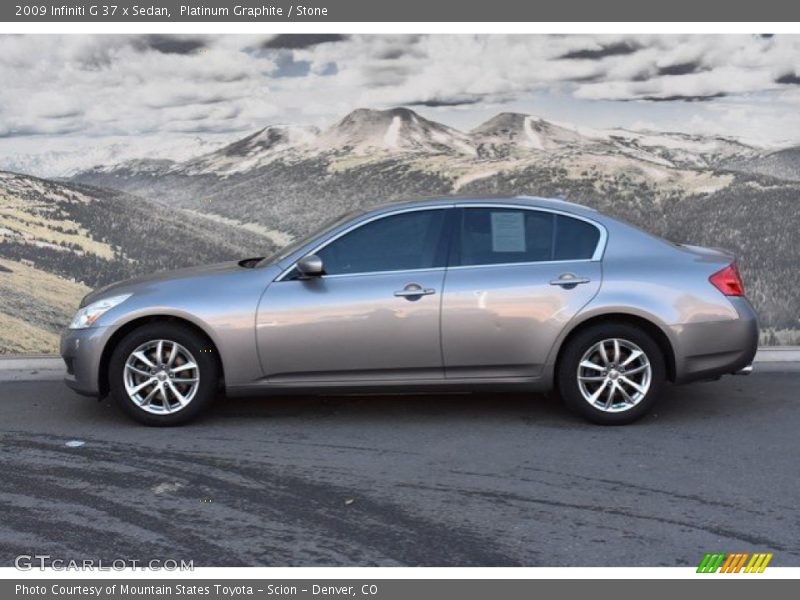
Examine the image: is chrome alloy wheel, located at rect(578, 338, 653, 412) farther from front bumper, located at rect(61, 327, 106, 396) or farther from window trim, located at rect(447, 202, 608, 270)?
front bumper, located at rect(61, 327, 106, 396)

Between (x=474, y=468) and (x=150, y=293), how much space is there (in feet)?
8.06

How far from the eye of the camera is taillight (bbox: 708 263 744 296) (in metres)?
7.18

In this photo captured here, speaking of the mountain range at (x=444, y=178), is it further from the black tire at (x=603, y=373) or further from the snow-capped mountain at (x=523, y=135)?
the black tire at (x=603, y=373)

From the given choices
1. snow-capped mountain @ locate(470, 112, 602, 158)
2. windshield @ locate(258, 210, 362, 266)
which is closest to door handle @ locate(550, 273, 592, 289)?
windshield @ locate(258, 210, 362, 266)

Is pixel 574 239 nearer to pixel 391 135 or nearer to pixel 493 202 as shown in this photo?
pixel 493 202

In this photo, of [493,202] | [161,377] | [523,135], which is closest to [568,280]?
[493,202]

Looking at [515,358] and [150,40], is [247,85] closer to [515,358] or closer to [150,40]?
[150,40]

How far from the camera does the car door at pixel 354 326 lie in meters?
7.07

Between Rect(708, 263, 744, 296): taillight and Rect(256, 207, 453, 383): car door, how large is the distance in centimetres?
176

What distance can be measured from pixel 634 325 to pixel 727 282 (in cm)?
67

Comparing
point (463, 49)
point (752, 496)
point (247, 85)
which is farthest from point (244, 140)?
point (752, 496)

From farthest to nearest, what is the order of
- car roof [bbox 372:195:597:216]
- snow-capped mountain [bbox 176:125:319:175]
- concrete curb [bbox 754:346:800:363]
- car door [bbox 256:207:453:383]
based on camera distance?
snow-capped mountain [bbox 176:125:319:175] → concrete curb [bbox 754:346:800:363] → car roof [bbox 372:195:597:216] → car door [bbox 256:207:453:383]

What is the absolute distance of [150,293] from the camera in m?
7.23

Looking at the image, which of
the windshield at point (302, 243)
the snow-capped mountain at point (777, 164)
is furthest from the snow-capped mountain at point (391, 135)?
the windshield at point (302, 243)
